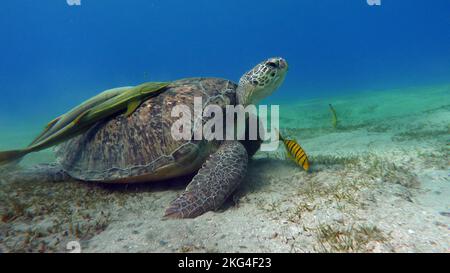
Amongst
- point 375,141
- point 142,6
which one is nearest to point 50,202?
point 375,141

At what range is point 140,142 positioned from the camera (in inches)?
166

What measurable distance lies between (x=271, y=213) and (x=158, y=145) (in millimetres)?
2262

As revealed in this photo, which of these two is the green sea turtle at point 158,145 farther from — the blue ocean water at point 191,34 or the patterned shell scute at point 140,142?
the blue ocean water at point 191,34

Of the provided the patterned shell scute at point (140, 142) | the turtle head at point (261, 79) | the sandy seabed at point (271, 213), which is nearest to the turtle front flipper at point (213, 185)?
the sandy seabed at point (271, 213)

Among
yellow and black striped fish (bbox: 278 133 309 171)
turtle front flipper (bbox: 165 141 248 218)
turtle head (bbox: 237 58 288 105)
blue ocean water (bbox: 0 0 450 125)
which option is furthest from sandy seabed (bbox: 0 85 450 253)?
blue ocean water (bbox: 0 0 450 125)

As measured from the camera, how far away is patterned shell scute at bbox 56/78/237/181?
4.01 metres

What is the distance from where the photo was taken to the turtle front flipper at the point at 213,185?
3211 millimetres

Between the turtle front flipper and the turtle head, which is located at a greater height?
the turtle head

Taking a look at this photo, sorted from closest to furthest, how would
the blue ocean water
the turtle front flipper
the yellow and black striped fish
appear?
the turtle front flipper
the yellow and black striped fish
the blue ocean water

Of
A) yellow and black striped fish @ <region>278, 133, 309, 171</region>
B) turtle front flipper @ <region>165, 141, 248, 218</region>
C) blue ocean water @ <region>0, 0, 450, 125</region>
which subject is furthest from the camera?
blue ocean water @ <region>0, 0, 450, 125</region>

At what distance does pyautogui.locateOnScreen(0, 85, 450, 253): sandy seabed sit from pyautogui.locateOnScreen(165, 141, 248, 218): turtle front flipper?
17 centimetres

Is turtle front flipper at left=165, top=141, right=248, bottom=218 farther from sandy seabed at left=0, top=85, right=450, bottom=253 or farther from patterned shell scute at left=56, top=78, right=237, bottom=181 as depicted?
patterned shell scute at left=56, top=78, right=237, bottom=181

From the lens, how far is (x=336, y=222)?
2.52 m
